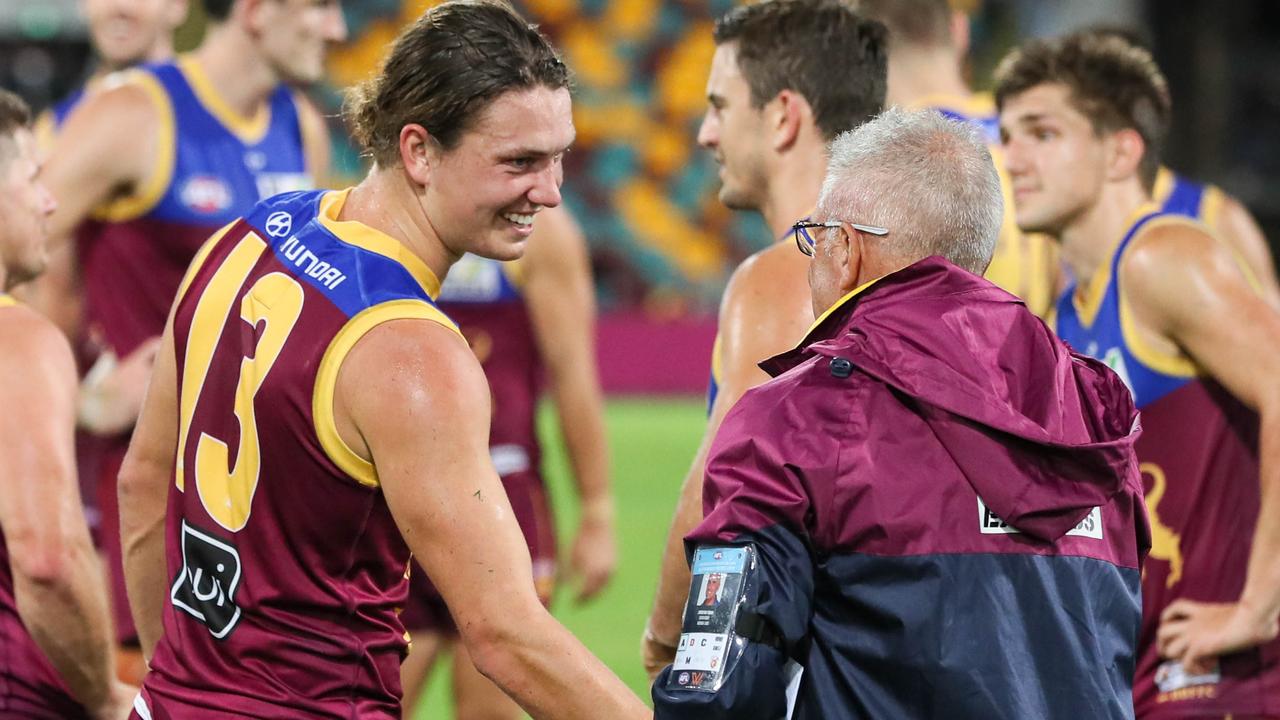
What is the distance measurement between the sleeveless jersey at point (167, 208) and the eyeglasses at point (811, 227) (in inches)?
122

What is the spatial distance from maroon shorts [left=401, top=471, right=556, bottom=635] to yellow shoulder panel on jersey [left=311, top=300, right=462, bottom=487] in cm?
229

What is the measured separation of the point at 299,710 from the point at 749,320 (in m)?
1.28

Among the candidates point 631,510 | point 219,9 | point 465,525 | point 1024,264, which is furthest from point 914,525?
point 631,510

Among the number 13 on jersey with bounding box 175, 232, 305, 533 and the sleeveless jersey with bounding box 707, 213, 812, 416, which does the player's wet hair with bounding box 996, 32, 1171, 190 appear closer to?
the sleeveless jersey with bounding box 707, 213, 812, 416

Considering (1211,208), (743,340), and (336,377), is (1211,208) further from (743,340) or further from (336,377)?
(336,377)

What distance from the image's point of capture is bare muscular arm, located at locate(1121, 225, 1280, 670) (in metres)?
3.91

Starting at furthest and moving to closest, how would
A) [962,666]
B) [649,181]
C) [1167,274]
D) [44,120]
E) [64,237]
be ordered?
[649,181] < [44,120] < [64,237] < [1167,274] < [962,666]

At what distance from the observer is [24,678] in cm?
363

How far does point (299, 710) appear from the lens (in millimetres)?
2984

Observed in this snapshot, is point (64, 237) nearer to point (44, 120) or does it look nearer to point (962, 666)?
point (44, 120)

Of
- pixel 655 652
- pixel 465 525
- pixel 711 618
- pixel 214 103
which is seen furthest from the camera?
pixel 214 103

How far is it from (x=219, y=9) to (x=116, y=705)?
2977 millimetres

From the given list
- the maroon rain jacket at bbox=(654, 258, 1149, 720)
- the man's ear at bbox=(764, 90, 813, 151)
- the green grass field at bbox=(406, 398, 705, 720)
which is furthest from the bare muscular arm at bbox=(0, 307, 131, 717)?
the green grass field at bbox=(406, 398, 705, 720)

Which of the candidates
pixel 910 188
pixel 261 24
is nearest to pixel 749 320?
pixel 910 188
